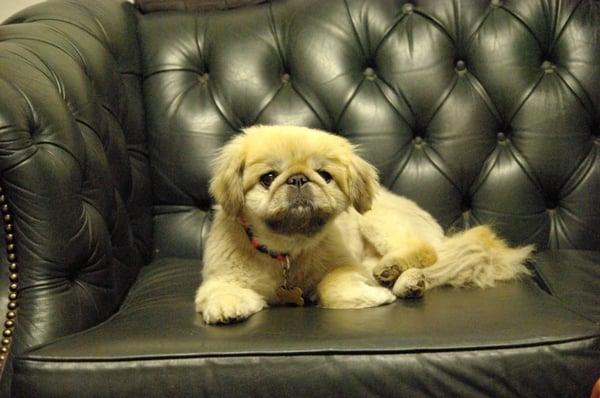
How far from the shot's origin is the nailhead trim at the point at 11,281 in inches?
58.2

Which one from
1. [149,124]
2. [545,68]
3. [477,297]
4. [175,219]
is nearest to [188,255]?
[175,219]

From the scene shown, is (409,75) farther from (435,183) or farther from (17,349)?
(17,349)

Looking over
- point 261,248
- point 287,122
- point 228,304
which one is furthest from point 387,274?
point 287,122

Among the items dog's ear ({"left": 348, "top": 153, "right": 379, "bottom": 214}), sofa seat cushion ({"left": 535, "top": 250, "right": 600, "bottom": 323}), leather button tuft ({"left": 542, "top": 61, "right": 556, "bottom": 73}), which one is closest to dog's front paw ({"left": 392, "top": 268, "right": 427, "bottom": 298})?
dog's ear ({"left": 348, "top": 153, "right": 379, "bottom": 214})

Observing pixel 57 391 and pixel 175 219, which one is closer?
pixel 57 391

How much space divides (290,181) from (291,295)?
1.06ft

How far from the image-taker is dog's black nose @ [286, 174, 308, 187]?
5.61 feet

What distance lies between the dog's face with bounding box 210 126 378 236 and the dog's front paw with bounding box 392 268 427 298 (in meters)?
0.24

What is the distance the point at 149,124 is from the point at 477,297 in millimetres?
1356

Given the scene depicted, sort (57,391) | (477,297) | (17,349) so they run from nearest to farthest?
1. (57,391)
2. (17,349)
3. (477,297)

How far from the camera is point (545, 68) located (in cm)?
237

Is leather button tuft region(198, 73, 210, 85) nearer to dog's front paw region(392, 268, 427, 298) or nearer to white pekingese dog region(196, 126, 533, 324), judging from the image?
white pekingese dog region(196, 126, 533, 324)

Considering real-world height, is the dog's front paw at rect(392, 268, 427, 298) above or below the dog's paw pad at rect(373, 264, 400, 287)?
above

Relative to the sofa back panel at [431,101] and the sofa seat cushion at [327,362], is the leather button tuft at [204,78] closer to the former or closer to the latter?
the sofa back panel at [431,101]
